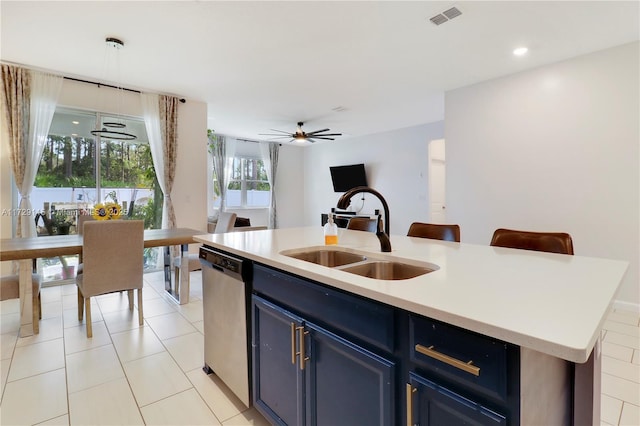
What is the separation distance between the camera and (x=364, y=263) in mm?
1448

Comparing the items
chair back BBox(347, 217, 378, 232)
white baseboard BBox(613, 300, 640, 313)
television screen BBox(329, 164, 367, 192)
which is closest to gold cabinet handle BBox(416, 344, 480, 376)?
chair back BBox(347, 217, 378, 232)

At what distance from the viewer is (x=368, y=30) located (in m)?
2.72

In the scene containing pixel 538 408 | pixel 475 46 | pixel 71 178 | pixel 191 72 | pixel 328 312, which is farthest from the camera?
pixel 71 178

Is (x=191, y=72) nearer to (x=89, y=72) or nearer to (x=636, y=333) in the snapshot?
(x=89, y=72)

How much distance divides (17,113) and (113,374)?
3.32m

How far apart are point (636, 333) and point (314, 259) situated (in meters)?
2.93

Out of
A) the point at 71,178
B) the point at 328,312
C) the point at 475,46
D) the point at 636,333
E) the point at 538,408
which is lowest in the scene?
the point at 636,333

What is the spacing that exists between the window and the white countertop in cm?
621

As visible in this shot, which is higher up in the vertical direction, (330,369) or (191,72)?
(191,72)

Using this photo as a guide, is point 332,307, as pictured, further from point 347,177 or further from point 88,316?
point 347,177

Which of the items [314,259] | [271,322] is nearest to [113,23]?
[314,259]

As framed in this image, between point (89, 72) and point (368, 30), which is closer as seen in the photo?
point (368, 30)

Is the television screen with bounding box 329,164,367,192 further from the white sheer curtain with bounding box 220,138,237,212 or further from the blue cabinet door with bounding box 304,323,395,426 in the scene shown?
the blue cabinet door with bounding box 304,323,395,426

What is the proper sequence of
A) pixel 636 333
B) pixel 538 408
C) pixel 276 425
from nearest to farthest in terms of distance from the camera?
pixel 538 408
pixel 276 425
pixel 636 333
